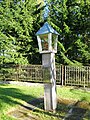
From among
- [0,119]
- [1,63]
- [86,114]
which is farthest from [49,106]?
[1,63]

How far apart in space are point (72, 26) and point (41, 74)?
3.86 metres

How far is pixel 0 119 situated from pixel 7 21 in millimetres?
10474

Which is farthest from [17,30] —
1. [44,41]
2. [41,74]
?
[44,41]

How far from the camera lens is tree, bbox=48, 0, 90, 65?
1457 centimetres

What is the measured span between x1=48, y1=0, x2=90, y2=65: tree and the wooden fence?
1091mm

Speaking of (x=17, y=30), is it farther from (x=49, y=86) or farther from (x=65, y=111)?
(x=65, y=111)

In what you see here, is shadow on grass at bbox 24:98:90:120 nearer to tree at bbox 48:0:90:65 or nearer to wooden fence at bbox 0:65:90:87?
wooden fence at bbox 0:65:90:87

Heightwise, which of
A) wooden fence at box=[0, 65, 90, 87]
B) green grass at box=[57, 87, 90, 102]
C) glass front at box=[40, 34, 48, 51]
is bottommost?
green grass at box=[57, 87, 90, 102]

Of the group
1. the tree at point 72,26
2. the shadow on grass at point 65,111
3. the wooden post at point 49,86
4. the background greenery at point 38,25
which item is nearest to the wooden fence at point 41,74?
the background greenery at point 38,25

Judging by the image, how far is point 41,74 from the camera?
46.2 feet

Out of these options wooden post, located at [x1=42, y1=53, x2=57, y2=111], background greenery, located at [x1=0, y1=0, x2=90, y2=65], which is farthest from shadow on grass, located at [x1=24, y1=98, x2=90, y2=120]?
background greenery, located at [x1=0, y1=0, x2=90, y2=65]

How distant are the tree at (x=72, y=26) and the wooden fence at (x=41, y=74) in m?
1.09

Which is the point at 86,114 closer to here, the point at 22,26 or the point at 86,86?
the point at 86,86

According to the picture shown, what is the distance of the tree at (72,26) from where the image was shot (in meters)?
14.6
